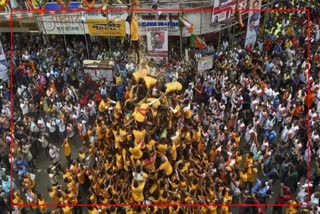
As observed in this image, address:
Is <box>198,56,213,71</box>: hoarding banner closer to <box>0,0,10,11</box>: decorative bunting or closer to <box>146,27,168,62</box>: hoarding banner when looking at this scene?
<box>146,27,168,62</box>: hoarding banner

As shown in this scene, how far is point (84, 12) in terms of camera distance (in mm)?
18750

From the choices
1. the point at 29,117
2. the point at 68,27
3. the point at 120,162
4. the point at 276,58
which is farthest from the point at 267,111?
the point at 68,27

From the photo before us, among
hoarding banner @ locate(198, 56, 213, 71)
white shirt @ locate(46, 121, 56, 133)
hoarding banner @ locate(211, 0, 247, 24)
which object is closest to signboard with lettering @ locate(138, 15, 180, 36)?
hoarding banner @ locate(211, 0, 247, 24)

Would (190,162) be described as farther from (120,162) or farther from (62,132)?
(62,132)

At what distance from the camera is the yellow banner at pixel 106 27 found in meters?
18.8

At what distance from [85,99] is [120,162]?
20.0 ft

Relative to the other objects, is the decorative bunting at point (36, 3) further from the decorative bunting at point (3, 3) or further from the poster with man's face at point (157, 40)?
the poster with man's face at point (157, 40)

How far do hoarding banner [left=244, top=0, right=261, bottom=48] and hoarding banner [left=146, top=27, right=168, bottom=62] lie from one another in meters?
3.35

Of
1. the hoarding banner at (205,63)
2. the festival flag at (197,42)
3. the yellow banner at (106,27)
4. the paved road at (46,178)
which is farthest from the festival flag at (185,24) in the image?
the paved road at (46,178)

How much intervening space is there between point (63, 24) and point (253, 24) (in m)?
7.71

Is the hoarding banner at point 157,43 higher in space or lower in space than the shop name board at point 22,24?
lower

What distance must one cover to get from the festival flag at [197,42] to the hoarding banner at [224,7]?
36.2 inches

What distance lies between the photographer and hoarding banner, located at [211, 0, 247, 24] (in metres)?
17.8

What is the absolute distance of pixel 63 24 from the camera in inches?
759
